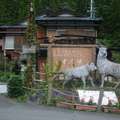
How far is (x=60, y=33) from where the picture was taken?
3259cm

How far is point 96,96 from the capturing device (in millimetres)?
20000

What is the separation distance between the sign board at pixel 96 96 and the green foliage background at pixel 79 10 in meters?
26.2

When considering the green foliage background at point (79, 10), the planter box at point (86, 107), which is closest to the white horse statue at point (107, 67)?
the planter box at point (86, 107)

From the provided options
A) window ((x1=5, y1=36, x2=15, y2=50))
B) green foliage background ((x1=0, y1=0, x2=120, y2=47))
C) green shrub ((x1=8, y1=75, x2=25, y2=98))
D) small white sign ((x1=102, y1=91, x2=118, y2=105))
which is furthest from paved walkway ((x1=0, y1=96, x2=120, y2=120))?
window ((x1=5, y1=36, x2=15, y2=50))

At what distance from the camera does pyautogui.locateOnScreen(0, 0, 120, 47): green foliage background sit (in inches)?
1991

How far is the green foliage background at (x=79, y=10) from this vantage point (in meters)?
50.6

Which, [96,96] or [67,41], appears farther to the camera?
[67,41]

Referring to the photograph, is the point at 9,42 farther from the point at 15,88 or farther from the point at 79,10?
the point at 15,88

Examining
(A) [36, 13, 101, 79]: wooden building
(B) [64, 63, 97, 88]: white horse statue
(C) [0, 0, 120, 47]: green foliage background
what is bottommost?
(B) [64, 63, 97, 88]: white horse statue

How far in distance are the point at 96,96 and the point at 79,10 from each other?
36602mm

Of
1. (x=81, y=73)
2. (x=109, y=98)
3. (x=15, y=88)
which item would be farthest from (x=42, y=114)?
(x=81, y=73)

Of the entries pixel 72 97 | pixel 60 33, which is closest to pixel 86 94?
pixel 72 97

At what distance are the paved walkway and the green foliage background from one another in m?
27.6

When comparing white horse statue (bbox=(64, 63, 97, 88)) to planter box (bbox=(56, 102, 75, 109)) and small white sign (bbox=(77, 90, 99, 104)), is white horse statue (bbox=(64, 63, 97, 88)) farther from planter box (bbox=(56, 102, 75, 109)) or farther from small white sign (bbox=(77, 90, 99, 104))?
planter box (bbox=(56, 102, 75, 109))
